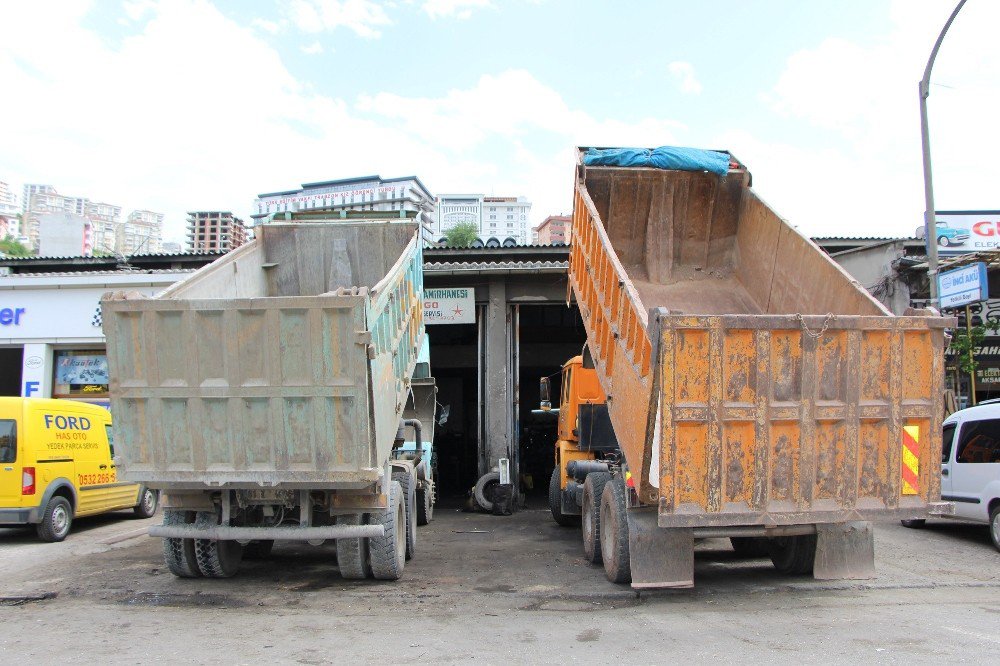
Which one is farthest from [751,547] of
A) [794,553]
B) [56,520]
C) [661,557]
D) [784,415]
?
[56,520]

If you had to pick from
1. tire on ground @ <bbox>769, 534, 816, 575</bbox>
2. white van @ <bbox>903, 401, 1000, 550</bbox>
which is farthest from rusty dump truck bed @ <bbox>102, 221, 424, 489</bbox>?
white van @ <bbox>903, 401, 1000, 550</bbox>

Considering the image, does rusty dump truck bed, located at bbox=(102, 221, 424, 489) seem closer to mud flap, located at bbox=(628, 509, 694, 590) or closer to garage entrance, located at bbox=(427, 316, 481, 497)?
mud flap, located at bbox=(628, 509, 694, 590)

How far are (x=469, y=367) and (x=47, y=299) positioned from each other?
1097 centimetres

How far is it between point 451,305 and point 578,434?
239 inches

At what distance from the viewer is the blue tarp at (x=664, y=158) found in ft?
32.1

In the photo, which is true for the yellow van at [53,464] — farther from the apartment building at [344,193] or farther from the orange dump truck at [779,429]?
the apartment building at [344,193]

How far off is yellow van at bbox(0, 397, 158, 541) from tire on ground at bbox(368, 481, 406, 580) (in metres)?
3.54

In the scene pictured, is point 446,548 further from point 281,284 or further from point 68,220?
point 68,220

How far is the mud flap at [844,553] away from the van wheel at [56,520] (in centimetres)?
972

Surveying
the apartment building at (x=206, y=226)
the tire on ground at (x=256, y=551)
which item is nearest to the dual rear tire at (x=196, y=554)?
the tire on ground at (x=256, y=551)

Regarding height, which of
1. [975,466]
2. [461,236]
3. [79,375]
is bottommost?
[975,466]

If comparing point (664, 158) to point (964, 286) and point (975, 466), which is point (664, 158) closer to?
point (975, 466)

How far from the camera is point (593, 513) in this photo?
27.5 ft

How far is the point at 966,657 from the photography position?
16.3 ft
